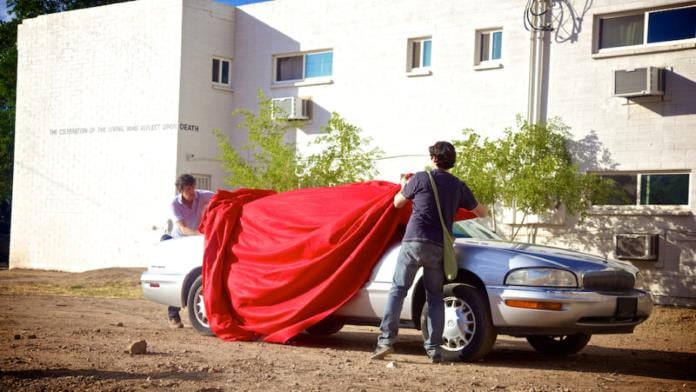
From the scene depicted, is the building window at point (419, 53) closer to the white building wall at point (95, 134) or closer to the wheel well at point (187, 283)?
the white building wall at point (95, 134)

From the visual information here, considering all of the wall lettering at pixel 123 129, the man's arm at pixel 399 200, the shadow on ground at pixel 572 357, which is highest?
the wall lettering at pixel 123 129

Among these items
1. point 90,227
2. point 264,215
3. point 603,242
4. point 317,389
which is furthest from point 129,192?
→ point 317,389

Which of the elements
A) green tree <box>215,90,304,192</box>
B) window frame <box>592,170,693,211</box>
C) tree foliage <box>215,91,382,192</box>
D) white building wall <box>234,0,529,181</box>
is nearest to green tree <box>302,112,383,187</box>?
tree foliage <box>215,91,382,192</box>

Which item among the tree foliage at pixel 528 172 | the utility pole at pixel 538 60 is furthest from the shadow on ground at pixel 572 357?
the utility pole at pixel 538 60

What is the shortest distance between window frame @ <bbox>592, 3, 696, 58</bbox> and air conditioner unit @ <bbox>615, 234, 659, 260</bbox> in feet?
11.7

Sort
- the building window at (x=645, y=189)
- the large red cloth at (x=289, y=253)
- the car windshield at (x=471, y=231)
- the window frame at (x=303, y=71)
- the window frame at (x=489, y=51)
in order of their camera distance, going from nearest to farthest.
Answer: the large red cloth at (x=289, y=253) → the car windshield at (x=471, y=231) → the building window at (x=645, y=189) → the window frame at (x=489, y=51) → the window frame at (x=303, y=71)

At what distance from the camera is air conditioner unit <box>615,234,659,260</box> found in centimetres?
1859

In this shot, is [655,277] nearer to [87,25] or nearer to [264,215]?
[264,215]

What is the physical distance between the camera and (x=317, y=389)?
276 inches

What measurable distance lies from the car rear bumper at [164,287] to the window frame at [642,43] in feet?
37.8

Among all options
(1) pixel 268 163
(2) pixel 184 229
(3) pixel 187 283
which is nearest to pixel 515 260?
(3) pixel 187 283

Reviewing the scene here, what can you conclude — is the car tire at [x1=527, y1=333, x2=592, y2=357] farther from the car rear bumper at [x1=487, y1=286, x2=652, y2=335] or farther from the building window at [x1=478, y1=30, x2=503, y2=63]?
the building window at [x1=478, y1=30, x2=503, y2=63]

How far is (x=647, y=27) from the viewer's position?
1933 centimetres

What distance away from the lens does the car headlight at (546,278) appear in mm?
8633
